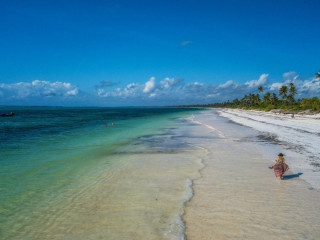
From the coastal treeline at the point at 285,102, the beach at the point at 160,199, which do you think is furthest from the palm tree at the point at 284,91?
the beach at the point at 160,199

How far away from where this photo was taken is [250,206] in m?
8.19

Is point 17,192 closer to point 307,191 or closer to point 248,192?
point 248,192

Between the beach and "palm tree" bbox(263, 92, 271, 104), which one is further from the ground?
"palm tree" bbox(263, 92, 271, 104)

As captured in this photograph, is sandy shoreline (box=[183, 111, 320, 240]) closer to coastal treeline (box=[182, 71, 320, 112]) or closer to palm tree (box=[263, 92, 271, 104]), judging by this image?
coastal treeline (box=[182, 71, 320, 112])

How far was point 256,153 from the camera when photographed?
17.3m

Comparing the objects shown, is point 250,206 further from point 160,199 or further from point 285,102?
point 285,102

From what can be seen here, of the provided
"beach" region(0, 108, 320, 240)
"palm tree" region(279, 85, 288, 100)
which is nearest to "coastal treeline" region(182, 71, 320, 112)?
"palm tree" region(279, 85, 288, 100)

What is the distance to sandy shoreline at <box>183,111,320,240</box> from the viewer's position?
6.59 metres

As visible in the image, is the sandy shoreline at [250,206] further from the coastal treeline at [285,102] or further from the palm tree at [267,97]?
the palm tree at [267,97]

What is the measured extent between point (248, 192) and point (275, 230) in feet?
9.48

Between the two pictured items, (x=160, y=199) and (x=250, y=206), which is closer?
(x=250, y=206)

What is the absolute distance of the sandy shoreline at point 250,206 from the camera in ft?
21.6

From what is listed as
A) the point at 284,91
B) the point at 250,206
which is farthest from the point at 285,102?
the point at 250,206

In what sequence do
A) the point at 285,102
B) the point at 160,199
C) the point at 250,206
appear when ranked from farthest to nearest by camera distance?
the point at 285,102 < the point at 160,199 < the point at 250,206
